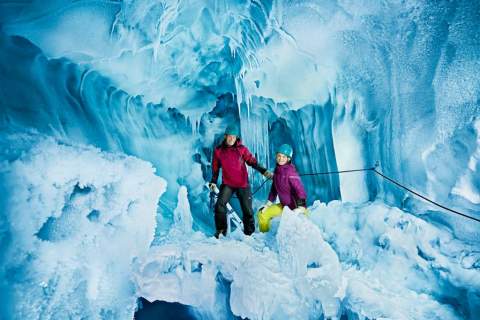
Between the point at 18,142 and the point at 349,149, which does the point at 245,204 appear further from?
the point at 18,142

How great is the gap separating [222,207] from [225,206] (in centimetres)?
3

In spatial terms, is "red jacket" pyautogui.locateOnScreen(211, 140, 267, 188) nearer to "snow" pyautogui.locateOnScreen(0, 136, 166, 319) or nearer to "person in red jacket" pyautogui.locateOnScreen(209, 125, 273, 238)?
"person in red jacket" pyautogui.locateOnScreen(209, 125, 273, 238)

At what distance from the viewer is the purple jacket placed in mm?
3342

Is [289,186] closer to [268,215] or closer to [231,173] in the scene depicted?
[268,215]

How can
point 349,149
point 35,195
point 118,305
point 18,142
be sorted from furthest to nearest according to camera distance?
point 349,149
point 118,305
point 18,142
point 35,195

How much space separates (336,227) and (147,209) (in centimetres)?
209

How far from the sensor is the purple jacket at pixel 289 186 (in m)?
3.34

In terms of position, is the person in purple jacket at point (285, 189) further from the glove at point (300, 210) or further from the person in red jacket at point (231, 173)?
the person in red jacket at point (231, 173)

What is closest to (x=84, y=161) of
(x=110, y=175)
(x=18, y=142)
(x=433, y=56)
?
(x=110, y=175)

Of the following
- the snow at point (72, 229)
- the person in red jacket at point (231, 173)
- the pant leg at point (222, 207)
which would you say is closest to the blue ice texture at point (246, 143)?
the snow at point (72, 229)

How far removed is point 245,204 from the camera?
11.9ft

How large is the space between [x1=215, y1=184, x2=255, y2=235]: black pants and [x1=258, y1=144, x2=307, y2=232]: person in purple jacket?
0.13 metres

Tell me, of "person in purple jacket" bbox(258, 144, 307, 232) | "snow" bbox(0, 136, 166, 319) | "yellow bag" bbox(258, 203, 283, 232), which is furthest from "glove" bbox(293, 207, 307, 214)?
"snow" bbox(0, 136, 166, 319)

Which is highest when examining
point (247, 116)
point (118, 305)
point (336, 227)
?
point (247, 116)
